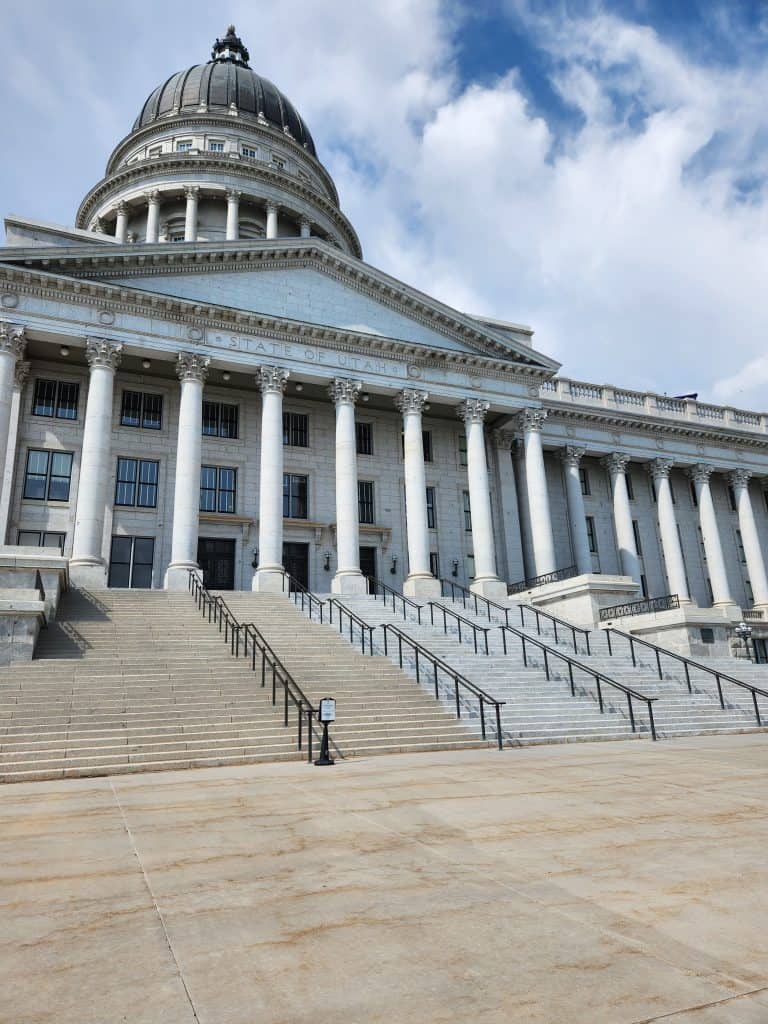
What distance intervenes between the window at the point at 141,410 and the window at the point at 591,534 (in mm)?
24818

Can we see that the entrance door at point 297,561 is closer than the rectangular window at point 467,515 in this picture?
Yes

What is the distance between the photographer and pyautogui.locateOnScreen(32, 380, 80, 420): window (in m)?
30.0

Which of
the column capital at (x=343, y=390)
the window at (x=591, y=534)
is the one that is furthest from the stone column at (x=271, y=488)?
the window at (x=591, y=534)

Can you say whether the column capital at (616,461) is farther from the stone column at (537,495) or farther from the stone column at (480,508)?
the stone column at (480,508)

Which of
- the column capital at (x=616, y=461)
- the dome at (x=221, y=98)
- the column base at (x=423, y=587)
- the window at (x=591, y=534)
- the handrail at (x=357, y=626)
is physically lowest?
the handrail at (x=357, y=626)

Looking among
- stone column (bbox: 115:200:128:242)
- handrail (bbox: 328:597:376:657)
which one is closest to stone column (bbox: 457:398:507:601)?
handrail (bbox: 328:597:376:657)

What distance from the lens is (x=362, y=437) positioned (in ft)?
118

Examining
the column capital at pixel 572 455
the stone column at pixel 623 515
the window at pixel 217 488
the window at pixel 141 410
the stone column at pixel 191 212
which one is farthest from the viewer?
the stone column at pixel 191 212

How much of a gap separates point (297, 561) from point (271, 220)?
29.3 meters

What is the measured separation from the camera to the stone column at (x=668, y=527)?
38406mm

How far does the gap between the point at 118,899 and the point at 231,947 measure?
1326mm

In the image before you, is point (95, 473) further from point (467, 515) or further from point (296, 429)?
point (467, 515)

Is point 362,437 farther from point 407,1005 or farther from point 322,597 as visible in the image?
point 407,1005

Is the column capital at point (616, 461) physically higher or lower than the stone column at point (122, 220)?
lower
